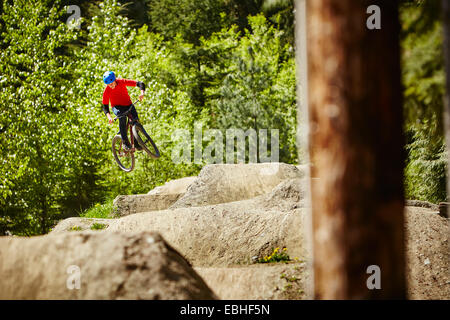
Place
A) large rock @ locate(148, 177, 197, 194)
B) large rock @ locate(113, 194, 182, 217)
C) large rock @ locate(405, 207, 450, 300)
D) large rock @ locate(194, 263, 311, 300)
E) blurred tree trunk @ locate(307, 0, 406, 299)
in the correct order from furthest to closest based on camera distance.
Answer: large rock @ locate(148, 177, 197, 194) → large rock @ locate(113, 194, 182, 217) → large rock @ locate(405, 207, 450, 300) → large rock @ locate(194, 263, 311, 300) → blurred tree trunk @ locate(307, 0, 406, 299)

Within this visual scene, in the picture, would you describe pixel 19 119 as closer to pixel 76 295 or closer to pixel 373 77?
pixel 76 295

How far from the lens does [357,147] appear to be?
9.75 ft

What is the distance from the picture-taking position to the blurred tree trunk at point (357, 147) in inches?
117

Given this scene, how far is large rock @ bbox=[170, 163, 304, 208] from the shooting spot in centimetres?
1206

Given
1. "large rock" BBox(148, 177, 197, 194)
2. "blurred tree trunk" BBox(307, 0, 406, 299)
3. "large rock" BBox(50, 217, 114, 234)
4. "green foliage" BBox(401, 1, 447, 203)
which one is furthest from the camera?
"large rock" BBox(148, 177, 197, 194)

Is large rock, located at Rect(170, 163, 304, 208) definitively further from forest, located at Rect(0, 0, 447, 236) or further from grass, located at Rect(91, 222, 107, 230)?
forest, located at Rect(0, 0, 447, 236)

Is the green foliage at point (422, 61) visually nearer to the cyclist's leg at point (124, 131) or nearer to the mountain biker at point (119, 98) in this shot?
the mountain biker at point (119, 98)

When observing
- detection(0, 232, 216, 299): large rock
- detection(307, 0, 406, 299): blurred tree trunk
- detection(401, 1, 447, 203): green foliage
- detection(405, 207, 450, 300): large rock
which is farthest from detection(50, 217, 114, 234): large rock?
detection(307, 0, 406, 299): blurred tree trunk

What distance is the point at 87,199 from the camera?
24.5 meters

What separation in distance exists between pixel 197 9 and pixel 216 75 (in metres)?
5.22

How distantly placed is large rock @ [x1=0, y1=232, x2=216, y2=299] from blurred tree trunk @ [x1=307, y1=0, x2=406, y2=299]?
66.7 inches

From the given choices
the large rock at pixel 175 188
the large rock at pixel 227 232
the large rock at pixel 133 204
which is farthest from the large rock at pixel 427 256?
the large rock at pixel 175 188

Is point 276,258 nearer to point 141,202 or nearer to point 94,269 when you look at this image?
point 94,269
